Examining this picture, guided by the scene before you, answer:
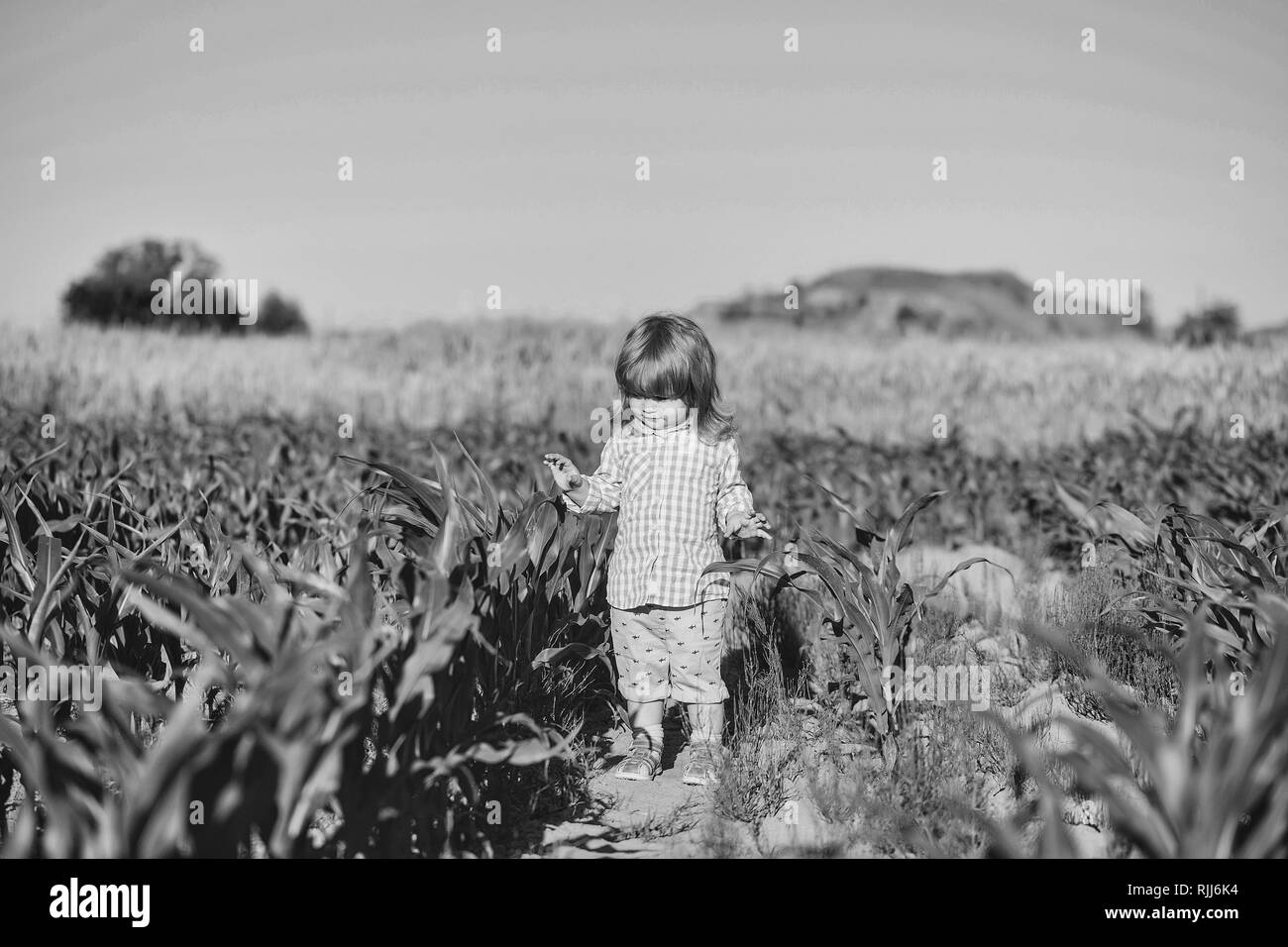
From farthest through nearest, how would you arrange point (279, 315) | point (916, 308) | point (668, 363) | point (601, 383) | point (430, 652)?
1. point (279, 315)
2. point (916, 308)
3. point (601, 383)
4. point (668, 363)
5. point (430, 652)

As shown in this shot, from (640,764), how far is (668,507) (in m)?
0.84

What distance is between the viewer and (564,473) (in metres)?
3.43

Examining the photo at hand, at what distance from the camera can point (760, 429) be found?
1304cm

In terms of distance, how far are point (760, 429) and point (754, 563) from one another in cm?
967

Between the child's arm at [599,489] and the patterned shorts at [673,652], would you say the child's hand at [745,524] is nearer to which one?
the patterned shorts at [673,652]

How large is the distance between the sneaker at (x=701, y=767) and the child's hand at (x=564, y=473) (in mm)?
962

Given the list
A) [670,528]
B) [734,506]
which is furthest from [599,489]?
[734,506]

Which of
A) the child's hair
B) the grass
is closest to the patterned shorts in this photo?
the child's hair

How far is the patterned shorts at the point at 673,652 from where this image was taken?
Result: 344 centimetres

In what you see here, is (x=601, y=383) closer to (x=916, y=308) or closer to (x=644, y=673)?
(x=644, y=673)

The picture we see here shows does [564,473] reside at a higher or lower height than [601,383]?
lower

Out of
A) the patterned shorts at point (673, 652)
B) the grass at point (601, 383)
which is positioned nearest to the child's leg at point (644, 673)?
the patterned shorts at point (673, 652)
